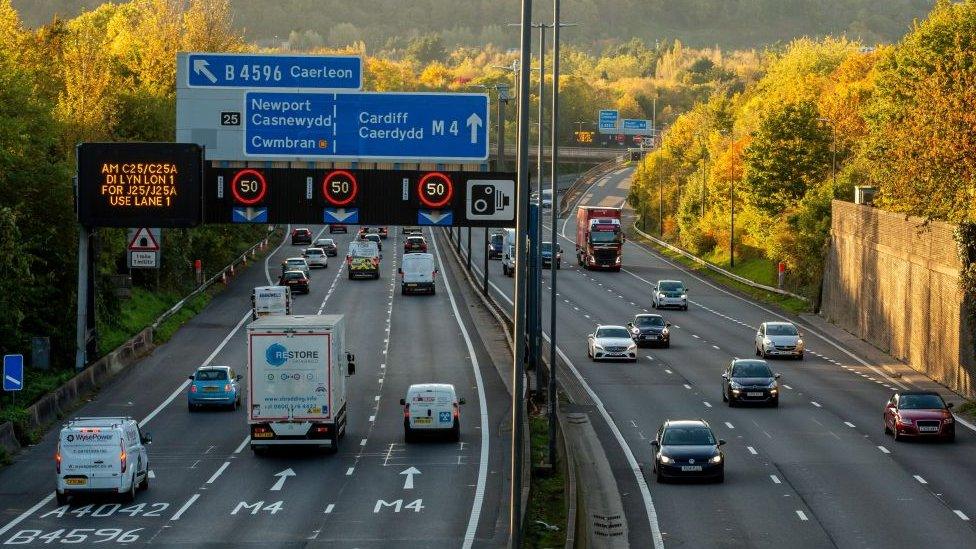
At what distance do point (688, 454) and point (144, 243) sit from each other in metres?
28.4

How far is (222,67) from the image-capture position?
41.8 meters

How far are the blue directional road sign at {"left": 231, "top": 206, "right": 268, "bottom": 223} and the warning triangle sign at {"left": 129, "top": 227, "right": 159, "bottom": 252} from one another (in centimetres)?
2373

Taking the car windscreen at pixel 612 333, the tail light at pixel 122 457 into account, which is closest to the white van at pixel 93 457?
the tail light at pixel 122 457

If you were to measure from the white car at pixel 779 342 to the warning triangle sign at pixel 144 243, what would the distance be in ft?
85.5

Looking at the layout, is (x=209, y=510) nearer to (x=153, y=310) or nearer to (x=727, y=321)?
(x=153, y=310)

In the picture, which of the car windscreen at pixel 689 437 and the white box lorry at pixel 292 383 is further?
the white box lorry at pixel 292 383

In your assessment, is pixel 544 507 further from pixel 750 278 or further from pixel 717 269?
pixel 717 269

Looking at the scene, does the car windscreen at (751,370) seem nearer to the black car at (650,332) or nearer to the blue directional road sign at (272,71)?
the black car at (650,332)

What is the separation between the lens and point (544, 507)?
32.9m

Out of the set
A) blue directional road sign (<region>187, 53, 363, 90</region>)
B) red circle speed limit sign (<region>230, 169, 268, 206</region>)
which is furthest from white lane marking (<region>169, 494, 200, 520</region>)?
blue directional road sign (<region>187, 53, 363, 90</region>)

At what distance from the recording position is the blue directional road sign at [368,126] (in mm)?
37719

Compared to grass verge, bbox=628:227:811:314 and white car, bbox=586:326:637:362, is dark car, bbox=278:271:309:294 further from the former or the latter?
white car, bbox=586:326:637:362

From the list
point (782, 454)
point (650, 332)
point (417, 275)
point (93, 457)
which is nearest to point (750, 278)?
point (417, 275)

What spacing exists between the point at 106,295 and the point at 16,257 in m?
14.1
